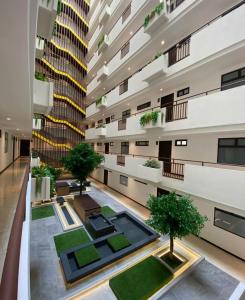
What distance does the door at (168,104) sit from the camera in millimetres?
9522

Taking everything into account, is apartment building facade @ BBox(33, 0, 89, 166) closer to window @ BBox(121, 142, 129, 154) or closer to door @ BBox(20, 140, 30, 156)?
window @ BBox(121, 142, 129, 154)

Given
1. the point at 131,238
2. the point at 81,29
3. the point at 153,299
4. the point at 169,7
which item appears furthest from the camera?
the point at 81,29

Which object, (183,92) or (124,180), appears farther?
(124,180)

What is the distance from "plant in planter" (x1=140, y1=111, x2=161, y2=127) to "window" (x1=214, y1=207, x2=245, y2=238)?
213 inches

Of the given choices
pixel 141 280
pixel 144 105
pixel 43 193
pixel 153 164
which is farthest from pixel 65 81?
pixel 141 280

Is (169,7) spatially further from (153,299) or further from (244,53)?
(153,299)

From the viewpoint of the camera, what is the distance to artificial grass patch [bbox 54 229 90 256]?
711 cm

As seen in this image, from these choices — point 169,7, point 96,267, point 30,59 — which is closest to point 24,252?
point 30,59

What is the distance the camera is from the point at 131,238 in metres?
8.04

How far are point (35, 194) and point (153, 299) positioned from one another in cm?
557

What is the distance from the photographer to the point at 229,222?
8.21 metres

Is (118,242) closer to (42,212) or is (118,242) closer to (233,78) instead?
(42,212)

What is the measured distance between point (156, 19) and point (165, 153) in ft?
25.4

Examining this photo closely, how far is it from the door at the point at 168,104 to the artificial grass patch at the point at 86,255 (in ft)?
23.9
